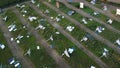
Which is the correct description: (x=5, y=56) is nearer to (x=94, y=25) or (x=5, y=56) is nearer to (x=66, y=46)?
(x=66, y=46)

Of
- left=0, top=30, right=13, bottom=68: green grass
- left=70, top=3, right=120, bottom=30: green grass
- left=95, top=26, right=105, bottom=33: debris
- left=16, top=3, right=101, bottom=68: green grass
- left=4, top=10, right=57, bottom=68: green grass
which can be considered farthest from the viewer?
left=70, top=3, right=120, bottom=30: green grass

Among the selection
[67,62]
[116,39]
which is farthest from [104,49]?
[67,62]

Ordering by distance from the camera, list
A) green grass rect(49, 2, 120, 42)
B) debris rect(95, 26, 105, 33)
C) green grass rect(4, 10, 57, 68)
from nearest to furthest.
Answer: green grass rect(4, 10, 57, 68) → green grass rect(49, 2, 120, 42) → debris rect(95, 26, 105, 33)

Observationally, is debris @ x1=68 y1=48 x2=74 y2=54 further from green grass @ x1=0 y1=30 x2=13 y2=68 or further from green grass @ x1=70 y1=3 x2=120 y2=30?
Answer: green grass @ x1=70 y1=3 x2=120 y2=30

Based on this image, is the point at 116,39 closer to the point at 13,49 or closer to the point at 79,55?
the point at 79,55

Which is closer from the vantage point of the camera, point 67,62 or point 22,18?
point 67,62

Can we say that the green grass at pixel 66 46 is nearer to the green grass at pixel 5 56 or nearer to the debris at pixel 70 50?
the debris at pixel 70 50

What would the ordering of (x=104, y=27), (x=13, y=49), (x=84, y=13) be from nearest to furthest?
(x=13, y=49), (x=104, y=27), (x=84, y=13)

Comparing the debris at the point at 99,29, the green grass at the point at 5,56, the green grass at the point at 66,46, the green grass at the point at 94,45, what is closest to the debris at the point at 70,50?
the green grass at the point at 66,46

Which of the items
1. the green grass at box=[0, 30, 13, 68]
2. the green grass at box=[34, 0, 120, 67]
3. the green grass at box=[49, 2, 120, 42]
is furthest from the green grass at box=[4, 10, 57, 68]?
the green grass at box=[49, 2, 120, 42]

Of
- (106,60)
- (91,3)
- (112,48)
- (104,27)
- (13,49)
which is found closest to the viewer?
(106,60)

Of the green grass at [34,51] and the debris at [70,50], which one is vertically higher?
the debris at [70,50]
